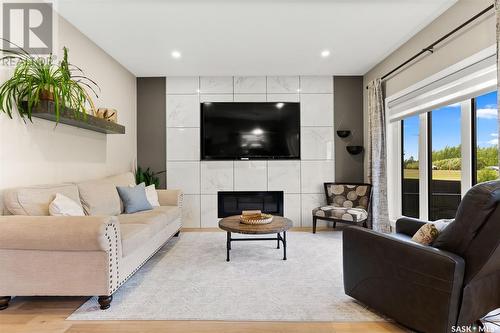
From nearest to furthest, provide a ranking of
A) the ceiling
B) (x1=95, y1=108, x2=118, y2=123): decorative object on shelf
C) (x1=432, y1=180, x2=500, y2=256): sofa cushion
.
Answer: (x1=432, y1=180, x2=500, y2=256): sofa cushion, the ceiling, (x1=95, y1=108, x2=118, y2=123): decorative object on shelf

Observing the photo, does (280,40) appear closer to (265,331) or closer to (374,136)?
(374,136)

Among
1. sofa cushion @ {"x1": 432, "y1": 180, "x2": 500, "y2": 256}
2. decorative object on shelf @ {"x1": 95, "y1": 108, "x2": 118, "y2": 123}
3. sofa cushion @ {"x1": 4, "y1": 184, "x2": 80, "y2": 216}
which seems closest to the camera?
sofa cushion @ {"x1": 432, "y1": 180, "x2": 500, "y2": 256}

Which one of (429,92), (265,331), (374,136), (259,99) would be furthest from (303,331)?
(259,99)

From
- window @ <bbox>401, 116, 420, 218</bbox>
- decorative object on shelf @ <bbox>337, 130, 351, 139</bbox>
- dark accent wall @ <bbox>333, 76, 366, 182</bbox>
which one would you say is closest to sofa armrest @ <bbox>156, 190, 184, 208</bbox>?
dark accent wall @ <bbox>333, 76, 366, 182</bbox>

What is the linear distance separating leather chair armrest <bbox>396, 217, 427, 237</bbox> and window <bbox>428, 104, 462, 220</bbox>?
100 centimetres

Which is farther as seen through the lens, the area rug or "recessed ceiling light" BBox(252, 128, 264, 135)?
"recessed ceiling light" BBox(252, 128, 264, 135)

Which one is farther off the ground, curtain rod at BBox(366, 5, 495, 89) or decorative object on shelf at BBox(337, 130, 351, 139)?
curtain rod at BBox(366, 5, 495, 89)

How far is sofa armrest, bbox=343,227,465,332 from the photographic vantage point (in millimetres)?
1466

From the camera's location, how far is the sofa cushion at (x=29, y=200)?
211cm

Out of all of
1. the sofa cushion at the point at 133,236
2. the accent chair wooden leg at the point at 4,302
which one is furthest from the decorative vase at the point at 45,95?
the accent chair wooden leg at the point at 4,302

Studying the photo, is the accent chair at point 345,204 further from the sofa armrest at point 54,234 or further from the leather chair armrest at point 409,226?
the sofa armrest at point 54,234

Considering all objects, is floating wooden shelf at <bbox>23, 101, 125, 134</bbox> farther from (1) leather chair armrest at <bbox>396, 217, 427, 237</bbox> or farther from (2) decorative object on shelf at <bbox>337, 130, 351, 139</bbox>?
(2) decorative object on shelf at <bbox>337, 130, 351, 139</bbox>

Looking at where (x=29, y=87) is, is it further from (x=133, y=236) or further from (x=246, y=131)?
(x=246, y=131)

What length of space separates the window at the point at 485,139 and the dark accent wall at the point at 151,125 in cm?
437
